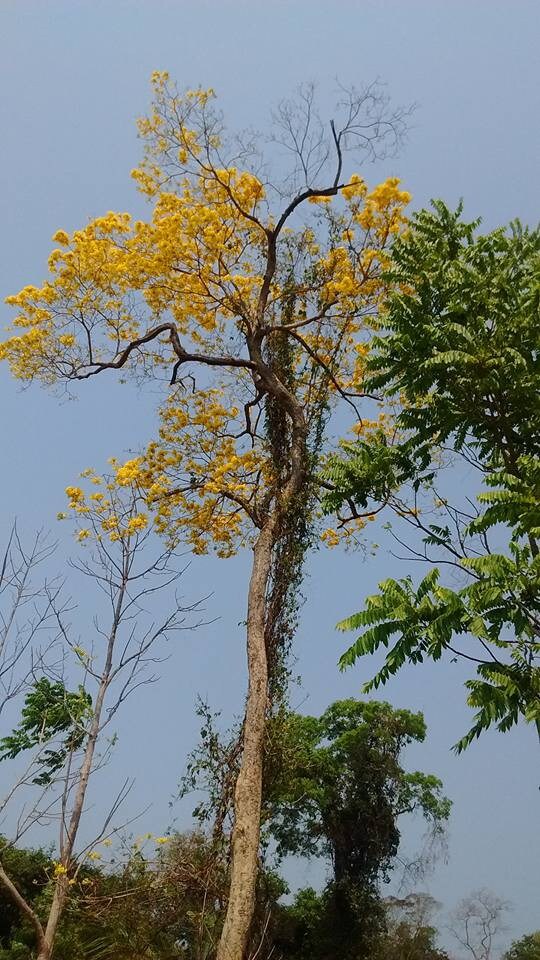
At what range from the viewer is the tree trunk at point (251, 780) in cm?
A: 580

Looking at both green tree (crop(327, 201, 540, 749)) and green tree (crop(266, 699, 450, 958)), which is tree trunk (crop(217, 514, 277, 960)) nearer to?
green tree (crop(327, 201, 540, 749))

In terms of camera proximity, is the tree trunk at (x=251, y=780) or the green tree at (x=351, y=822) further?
the green tree at (x=351, y=822)

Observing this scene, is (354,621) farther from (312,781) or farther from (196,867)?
(312,781)

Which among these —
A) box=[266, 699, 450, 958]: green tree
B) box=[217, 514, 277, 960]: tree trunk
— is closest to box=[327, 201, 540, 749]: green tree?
box=[217, 514, 277, 960]: tree trunk

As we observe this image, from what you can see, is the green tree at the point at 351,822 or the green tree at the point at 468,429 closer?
the green tree at the point at 468,429

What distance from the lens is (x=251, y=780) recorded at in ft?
21.0

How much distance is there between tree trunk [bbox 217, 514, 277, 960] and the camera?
580cm

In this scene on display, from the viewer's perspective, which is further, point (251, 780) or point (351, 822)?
point (351, 822)

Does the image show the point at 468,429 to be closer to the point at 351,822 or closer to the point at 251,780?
the point at 251,780

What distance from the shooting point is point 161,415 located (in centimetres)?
905

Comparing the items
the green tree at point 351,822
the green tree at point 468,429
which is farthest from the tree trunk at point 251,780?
the green tree at point 351,822

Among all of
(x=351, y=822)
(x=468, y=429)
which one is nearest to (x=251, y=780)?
(x=468, y=429)

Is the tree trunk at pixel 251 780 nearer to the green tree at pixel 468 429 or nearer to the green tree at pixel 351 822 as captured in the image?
the green tree at pixel 468 429

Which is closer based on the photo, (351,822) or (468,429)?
(468,429)
